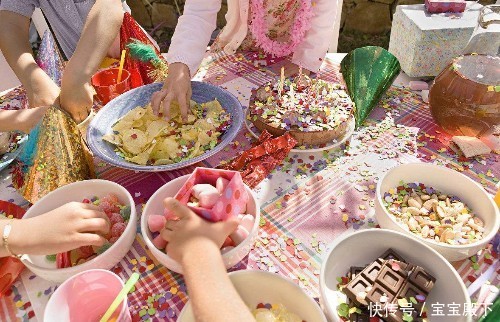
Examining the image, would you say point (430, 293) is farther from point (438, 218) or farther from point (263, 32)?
point (263, 32)

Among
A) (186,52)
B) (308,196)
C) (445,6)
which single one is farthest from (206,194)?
(445,6)

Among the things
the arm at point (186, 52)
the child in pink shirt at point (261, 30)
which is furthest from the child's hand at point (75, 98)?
the child in pink shirt at point (261, 30)

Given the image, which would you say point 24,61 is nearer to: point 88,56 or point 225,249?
point 88,56

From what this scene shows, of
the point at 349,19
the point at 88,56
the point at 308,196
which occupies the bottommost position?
the point at 349,19

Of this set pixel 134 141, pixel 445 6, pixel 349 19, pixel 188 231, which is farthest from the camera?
pixel 349 19

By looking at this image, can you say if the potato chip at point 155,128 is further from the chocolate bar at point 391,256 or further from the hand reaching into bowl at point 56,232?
the chocolate bar at point 391,256

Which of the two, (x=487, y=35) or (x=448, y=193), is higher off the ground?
(x=487, y=35)

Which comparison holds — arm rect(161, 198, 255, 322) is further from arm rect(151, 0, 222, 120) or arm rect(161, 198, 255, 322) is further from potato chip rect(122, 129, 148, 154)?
arm rect(151, 0, 222, 120)

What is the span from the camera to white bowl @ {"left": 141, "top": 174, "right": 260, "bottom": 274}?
824mm

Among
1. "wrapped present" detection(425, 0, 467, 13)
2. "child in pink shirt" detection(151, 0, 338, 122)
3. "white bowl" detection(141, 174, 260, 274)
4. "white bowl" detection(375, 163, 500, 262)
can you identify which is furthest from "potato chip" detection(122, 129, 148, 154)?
"wrapped present" detection(425, 0, 467, 13)

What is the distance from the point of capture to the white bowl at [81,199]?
0.83 m

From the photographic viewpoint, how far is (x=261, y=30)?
1.69 metres

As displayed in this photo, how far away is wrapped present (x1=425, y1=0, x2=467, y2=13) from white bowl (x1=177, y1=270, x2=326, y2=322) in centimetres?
131

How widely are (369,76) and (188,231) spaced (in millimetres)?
944
